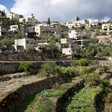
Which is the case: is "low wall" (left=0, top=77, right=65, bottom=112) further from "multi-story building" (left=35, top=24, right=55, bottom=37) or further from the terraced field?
"multi-story building" (left=35, top=24, right=55, bottom=37)

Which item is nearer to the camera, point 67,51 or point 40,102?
point 40,102

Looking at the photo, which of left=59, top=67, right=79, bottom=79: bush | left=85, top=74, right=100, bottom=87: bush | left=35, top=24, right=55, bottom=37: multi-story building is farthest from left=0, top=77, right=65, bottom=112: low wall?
left=35, top=24, right=55, bottom=37: multi-story building

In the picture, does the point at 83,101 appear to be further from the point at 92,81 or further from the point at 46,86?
the point at 92,81

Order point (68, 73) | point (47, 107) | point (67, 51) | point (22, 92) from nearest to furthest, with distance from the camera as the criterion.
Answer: point (47, 107), point (22, 92), point (68, 73), point (67, 51)

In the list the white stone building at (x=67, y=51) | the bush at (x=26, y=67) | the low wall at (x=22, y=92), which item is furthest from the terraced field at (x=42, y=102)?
the white stone building at (x=67, y=51)

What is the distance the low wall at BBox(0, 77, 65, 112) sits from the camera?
442 inches

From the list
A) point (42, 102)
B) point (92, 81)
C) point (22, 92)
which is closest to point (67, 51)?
point (92, 81)

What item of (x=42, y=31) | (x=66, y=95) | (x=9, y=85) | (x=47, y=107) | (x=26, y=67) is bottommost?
(x=66, y=95)

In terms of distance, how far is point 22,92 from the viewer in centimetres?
1420

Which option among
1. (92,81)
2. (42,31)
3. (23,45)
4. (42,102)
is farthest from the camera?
(42,31)

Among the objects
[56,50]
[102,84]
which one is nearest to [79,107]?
[102,84]

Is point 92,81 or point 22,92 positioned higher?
point 22,92

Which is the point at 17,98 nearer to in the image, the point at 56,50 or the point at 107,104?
the point at 107,104

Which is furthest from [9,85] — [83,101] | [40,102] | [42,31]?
[42,31]
